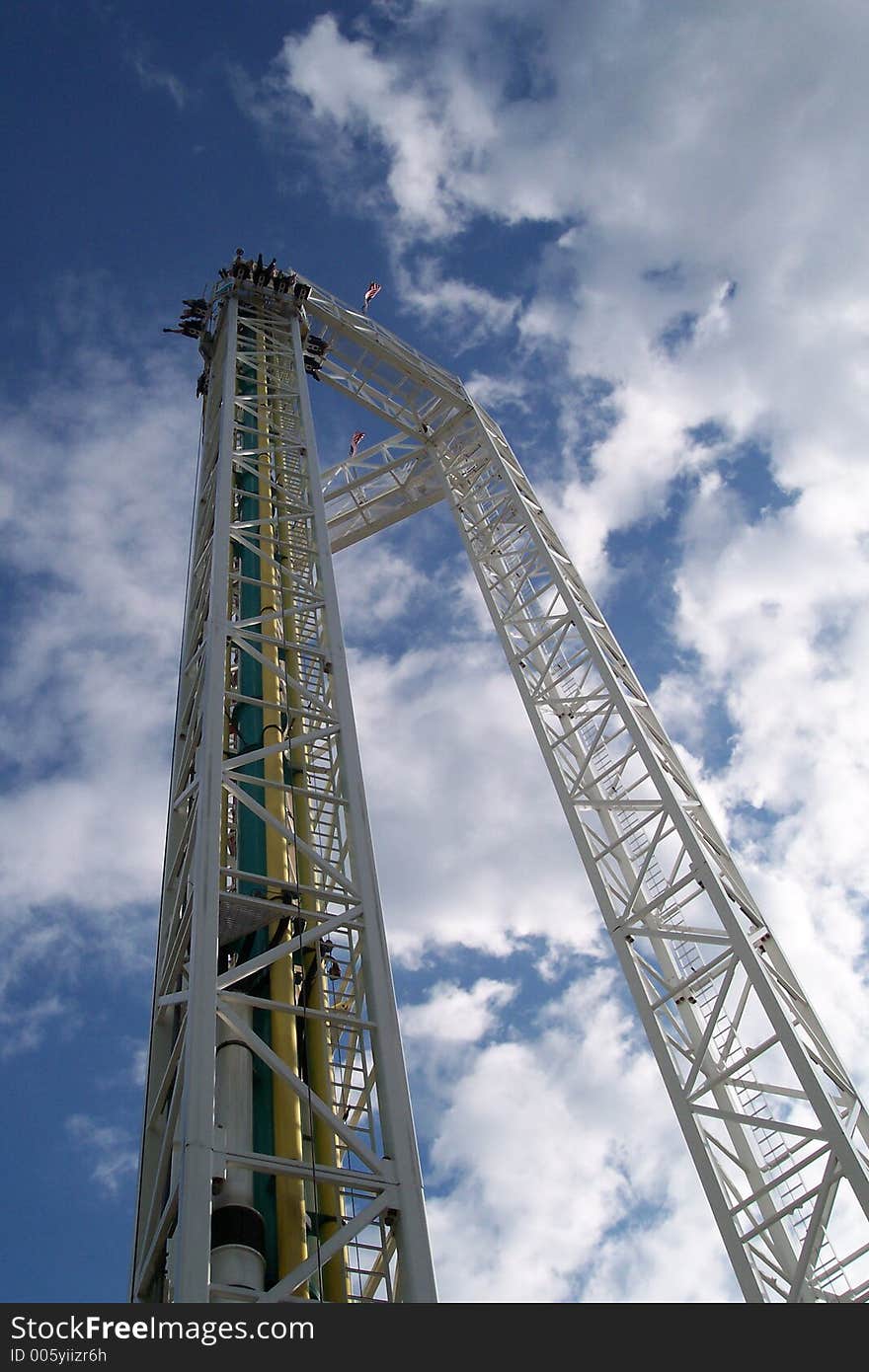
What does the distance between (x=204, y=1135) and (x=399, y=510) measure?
2185 centimetres

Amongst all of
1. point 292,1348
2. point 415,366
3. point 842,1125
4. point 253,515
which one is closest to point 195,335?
point 415,366

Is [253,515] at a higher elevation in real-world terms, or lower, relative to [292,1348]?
higher

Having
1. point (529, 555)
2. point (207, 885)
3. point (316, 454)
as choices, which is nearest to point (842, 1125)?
point (207, 885)

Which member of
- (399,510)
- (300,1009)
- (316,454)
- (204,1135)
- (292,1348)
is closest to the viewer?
(292,1348)

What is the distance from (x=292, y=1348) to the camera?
560cm

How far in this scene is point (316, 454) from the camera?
1583 centimetres

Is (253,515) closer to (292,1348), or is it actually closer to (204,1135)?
(204,1135)

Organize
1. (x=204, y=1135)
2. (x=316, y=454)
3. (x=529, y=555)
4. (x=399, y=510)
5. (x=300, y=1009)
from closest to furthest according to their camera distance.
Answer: (x=204, y=1135) → (x=300, y=1009) → (x=316, y=454) → (x=529, y=555) → (x=399, y=510)

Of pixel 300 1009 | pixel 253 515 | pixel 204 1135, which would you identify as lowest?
pixel 204 1135

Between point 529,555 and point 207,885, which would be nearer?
point 207,885

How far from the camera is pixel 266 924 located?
31.6 ft

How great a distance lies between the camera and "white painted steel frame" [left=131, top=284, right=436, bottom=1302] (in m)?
7.00

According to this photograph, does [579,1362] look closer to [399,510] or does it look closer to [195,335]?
[195,335]

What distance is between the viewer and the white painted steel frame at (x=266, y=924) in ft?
23.0
